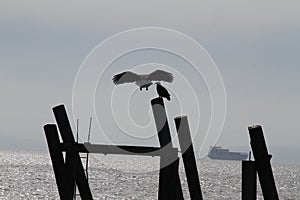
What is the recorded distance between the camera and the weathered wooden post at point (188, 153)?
43.6ft

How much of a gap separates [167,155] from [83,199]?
6.25 ft

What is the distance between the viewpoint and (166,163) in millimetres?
13500

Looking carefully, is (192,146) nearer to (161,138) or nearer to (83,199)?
(161,138)

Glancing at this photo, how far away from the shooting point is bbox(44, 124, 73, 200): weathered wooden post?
14.4 metres

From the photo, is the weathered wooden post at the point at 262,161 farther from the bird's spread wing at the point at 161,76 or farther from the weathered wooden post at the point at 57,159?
the weathered wooden post at the point at 57,159

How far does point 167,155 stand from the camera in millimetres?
13523

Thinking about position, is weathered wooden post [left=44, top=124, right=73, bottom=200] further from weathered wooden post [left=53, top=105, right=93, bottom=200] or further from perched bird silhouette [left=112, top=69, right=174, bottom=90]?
perched bird silhouette [left=112, top=69, right=174, bottom=90]

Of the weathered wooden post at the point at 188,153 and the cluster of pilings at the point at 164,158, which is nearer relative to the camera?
the cluster of pilings at the point at 164,158

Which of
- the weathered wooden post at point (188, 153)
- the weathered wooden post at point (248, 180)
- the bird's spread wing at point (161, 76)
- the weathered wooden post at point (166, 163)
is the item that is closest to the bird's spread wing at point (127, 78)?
the bird's spread wing at point (161, 76)

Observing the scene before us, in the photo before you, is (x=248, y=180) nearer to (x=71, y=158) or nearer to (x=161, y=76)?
(x=161, y=76)

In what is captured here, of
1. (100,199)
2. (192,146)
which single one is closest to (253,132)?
(192,146)

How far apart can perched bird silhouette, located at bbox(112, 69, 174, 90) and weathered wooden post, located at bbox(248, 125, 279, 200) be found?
9.29 ft

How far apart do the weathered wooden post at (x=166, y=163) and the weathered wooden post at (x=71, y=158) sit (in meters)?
1.63

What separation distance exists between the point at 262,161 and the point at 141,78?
317 centimetres
